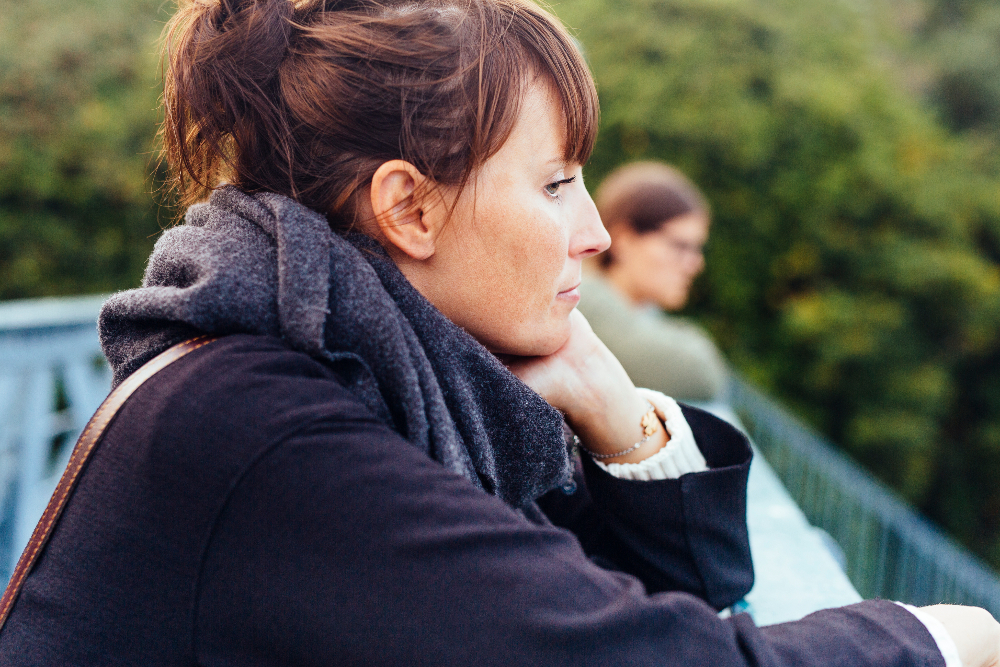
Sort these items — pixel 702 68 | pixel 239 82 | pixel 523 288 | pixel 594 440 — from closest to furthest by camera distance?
pixel 239 82
pixel 523 288
pixel 594 440
pixel 702 68

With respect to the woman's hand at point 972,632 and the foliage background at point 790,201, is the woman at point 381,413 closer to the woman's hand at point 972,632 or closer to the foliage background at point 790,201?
the woman's hand at point 972,632

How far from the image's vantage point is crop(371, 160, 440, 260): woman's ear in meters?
1.19

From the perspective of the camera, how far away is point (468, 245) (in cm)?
128

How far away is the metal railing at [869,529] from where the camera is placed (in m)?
3.96

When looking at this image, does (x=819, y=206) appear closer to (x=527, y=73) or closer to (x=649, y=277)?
(x=649, y=277)

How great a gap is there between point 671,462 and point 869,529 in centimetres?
346

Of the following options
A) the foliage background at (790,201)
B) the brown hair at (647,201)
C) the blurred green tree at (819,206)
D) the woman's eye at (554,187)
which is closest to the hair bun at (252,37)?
the woman's eye at (554,187)

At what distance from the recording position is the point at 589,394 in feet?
5.04

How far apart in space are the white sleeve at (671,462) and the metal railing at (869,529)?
253cm

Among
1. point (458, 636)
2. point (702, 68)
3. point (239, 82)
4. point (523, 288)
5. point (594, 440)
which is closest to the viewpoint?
point (458, 636)

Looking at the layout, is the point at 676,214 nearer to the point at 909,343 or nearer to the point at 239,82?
the point at 239,82

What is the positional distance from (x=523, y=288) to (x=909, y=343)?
14.3 meters

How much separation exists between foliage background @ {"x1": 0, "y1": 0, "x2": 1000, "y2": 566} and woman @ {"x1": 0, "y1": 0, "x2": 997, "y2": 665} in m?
10.7

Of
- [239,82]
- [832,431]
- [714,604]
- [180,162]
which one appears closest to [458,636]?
[714,604]
